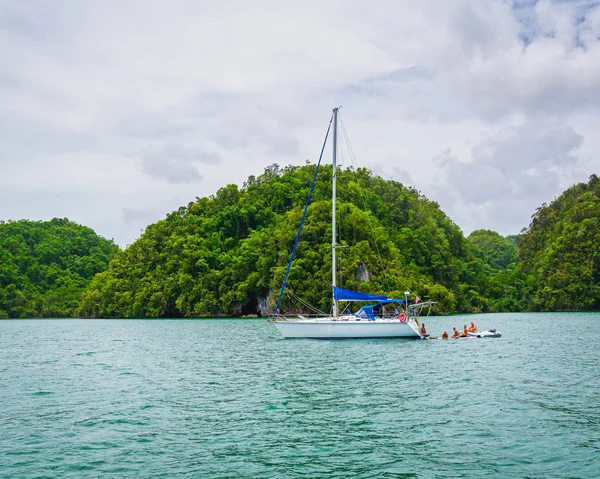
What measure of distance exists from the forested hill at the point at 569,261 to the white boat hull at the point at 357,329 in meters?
74.3

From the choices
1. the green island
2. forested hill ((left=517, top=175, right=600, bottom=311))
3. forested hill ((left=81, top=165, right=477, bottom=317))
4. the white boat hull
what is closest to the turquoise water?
the white boat hull

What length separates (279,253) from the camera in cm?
9519

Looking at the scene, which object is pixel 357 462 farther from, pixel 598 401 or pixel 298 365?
pixel 298 365

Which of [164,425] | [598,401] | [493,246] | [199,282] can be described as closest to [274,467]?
[164,425]

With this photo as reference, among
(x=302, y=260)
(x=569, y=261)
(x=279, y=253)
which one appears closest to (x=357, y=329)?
(x=302, y=260)

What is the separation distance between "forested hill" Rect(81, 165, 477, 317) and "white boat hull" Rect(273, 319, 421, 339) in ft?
134

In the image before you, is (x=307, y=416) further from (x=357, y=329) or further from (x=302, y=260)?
(x=302, y=260)

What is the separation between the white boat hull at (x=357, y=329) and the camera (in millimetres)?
38188

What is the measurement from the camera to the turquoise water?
12.1m

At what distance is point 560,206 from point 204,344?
110 m

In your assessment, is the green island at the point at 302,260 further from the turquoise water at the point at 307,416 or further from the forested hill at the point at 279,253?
the turquoise water at the point at 307,416

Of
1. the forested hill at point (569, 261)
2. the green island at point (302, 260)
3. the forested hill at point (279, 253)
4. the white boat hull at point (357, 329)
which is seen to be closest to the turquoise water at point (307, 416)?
the white boat hull at point (357, 329)

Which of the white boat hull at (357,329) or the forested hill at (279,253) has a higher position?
the forested hill at (279,253)

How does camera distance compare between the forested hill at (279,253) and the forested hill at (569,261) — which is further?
the forested hill at (569,261)
